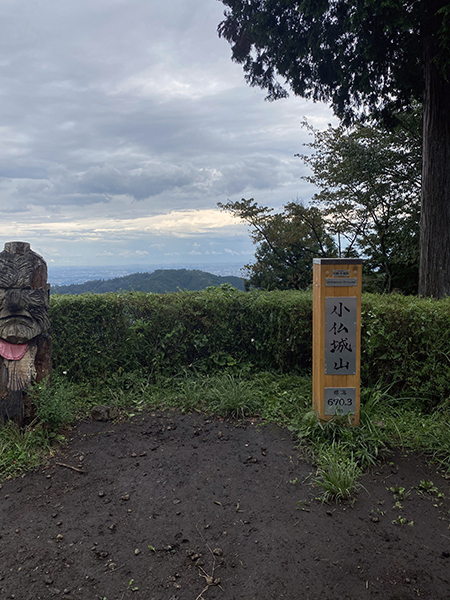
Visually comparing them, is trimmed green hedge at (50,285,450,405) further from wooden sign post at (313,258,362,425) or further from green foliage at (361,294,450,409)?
wooden sign post at (313,258,362,425)

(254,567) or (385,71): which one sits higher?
(385,71)

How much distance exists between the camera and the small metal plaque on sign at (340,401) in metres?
3.84

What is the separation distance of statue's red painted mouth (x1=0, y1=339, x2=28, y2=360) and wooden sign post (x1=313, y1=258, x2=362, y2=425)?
307cm

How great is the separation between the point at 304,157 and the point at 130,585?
12.8m

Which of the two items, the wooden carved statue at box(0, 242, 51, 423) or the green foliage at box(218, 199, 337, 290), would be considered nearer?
the wooden carved statue at box(0, 242, 51, 423)

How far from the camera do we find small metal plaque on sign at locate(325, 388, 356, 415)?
384cm

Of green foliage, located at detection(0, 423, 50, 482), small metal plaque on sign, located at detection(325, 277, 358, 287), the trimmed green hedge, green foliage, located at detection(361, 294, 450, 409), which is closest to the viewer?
green foliage, located at detection(0, 423, 50, 482)

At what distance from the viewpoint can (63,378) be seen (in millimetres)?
5266

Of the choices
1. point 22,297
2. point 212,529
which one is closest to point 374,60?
point 22,297

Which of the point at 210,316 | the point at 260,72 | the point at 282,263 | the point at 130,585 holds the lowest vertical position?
the point at 130,585

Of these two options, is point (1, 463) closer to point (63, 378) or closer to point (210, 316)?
point (63, 378)

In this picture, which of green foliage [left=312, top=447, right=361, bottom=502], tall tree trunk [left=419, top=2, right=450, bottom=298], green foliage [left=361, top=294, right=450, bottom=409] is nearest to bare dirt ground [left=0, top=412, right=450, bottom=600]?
green foliage [left=312, top=447, right=361, bottom=502]

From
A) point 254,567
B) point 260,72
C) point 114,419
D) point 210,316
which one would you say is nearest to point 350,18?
point 260,72

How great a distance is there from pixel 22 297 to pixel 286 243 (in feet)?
34.4
